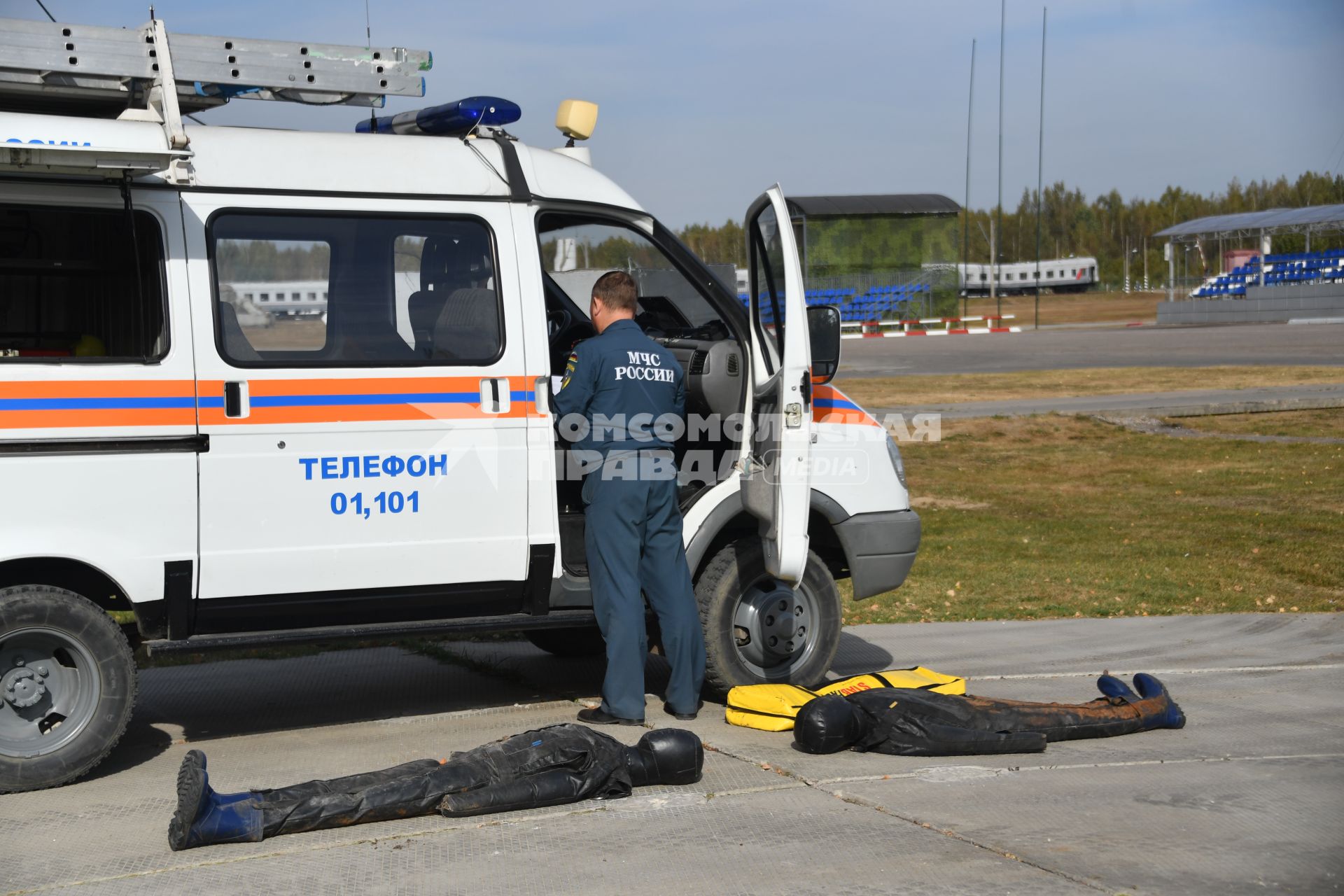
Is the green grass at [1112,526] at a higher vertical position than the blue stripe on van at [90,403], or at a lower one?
lower

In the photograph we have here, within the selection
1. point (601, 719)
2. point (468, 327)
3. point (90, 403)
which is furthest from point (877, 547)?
point (90, 403)

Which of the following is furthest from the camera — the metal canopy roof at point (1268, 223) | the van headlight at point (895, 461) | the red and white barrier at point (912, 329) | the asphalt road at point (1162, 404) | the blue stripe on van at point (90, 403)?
the metal canopy roof at point (1268, 223)

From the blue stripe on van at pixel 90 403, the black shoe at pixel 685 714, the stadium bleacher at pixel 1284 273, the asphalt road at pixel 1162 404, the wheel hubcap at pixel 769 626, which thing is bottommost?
the black shoe at pixel 685 714

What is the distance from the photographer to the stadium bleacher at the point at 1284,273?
54344 mm

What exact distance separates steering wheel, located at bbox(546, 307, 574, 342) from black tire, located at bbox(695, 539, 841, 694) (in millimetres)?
1407

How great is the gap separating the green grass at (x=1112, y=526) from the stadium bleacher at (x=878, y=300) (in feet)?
85.3

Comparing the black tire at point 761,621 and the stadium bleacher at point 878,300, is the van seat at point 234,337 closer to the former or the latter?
the black tire at point 761,621

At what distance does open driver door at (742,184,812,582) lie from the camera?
5.95 metres

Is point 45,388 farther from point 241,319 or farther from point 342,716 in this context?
point 342,716

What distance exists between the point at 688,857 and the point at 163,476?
2484mm

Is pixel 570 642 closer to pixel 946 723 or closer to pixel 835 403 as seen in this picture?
pixel 835 403

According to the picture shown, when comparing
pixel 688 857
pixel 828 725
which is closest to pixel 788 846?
pixel 688 857

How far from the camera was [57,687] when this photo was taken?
520cm

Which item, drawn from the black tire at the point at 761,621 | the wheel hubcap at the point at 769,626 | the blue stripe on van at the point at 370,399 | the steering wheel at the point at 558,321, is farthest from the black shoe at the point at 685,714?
the steering wheel at the point at 558,321
